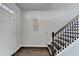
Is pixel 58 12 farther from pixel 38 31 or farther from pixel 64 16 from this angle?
pixel 38 31

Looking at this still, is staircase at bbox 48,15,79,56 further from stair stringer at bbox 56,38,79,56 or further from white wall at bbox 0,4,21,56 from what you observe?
white wall at bbox 0,4,21,56

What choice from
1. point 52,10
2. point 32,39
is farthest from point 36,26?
point 52,10

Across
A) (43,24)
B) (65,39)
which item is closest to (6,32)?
(65,39)

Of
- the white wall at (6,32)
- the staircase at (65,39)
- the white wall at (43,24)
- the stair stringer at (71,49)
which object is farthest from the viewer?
the white wall at (43,24)

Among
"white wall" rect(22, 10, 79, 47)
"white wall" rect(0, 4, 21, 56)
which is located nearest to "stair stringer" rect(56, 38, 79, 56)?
"white wall" rect(0, 4, 21, 56)

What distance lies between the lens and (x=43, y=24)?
29.8 feet

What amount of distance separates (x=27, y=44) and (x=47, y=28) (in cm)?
176

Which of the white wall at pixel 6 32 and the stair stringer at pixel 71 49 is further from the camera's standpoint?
the stair stringer at pixel 71 49

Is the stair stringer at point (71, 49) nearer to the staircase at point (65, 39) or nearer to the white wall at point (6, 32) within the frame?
the staircase at point (65, 39)

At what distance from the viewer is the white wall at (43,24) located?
8945 mm

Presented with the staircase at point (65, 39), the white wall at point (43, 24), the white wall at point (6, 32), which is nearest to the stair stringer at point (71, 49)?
the staircase at point (65, 39)

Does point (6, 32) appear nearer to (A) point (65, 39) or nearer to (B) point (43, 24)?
(A) point (65, 39)

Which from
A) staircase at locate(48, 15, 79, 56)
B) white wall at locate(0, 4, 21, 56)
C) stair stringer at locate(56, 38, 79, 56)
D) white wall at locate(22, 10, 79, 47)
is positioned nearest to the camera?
white wall at locate(0, 4, 21, 56)

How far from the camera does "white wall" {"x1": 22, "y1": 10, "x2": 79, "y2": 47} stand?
8945 mm
